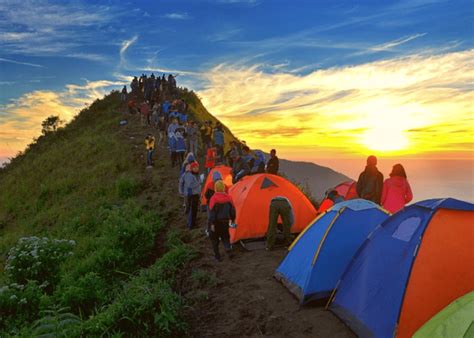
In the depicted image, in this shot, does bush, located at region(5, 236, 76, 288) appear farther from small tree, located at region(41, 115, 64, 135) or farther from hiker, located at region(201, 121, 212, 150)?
small tree, located at region(41, 115, 64, 135)

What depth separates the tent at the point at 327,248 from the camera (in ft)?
25.4

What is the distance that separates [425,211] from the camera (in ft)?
21.1

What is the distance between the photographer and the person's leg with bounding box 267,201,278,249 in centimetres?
1099

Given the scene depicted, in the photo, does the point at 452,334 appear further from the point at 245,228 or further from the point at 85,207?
the point at 85,207

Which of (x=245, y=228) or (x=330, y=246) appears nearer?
(x=330, y=246)

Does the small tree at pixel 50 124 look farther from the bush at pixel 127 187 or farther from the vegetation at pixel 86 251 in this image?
the bush at pixel 127 187

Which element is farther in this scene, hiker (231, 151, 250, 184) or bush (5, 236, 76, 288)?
hiker (231, 151, 250, 184)

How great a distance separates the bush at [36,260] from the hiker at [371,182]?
8.89 m

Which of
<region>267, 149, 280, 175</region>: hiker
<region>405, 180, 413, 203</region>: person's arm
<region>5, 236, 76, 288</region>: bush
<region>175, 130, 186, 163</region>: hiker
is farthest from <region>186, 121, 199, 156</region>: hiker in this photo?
<region>405, 180, 413, 203</region>: person's arm

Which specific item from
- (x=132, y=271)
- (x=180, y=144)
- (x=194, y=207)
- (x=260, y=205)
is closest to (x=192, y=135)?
(x=180, y=144)

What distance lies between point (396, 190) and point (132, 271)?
7865 mm

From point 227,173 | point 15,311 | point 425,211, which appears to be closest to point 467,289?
point 425,211

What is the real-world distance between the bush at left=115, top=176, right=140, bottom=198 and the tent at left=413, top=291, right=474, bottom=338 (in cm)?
1717

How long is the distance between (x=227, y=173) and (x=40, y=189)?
16443 mm
